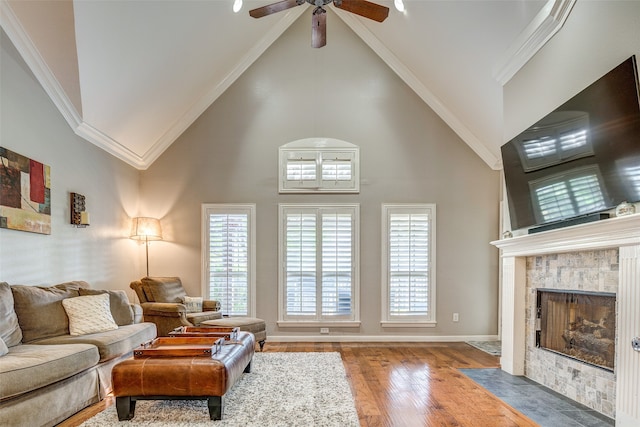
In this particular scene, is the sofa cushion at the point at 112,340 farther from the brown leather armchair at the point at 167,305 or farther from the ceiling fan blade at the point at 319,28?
the ceiling fan blade at the point at 319,28

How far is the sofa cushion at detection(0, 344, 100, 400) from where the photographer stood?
224 centimetres

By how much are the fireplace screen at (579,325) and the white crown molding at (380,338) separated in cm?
196

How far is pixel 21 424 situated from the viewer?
7.57ft

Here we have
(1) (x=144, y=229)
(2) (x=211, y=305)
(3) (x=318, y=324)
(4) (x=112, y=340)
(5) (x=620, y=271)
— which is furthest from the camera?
(3) (x=318, y=324)

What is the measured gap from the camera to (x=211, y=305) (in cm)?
509

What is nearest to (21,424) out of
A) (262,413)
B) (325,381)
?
(262,413)

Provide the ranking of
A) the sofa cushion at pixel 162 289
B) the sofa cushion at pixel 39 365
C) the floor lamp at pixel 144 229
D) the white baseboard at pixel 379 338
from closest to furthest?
the sofa cushion at pixel 39 365 → the sofa cushion at pixel 162 289 → the floor lamp at pixel 144 229 → the white baseboard at pixel 379 338

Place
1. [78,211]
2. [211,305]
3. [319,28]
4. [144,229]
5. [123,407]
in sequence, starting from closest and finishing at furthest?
1. [123,407]
2. [319,28]
3. [78,211]
4. [211,305]
5. [144,229]

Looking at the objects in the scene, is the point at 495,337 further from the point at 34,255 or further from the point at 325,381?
the point at 34,255

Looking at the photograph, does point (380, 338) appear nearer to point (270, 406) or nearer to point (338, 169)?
point (338, 169)

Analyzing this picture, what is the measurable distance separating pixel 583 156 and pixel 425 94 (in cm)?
321

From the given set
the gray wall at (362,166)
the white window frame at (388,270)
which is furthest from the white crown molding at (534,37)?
the white window frame at (388,270)

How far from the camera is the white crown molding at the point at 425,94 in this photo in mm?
5578

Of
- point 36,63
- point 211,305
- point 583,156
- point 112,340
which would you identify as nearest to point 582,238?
point 583,156
